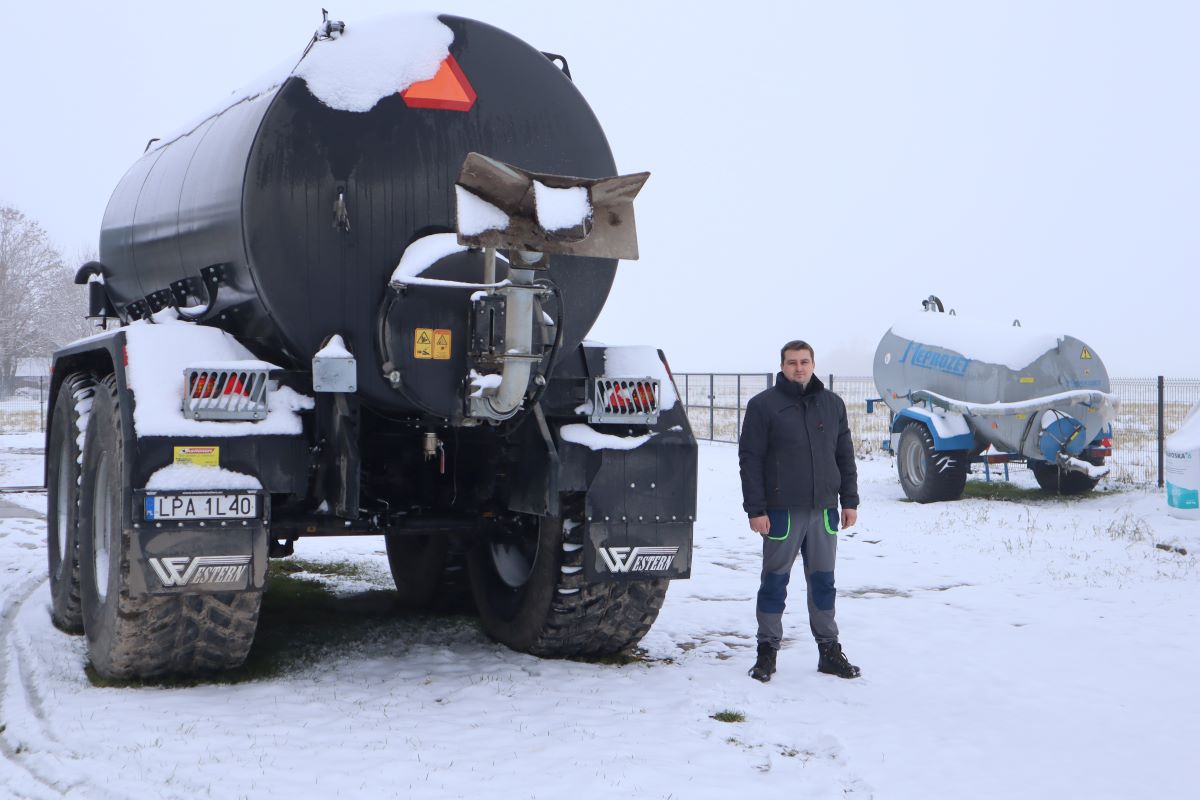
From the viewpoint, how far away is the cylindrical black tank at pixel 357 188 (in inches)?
197

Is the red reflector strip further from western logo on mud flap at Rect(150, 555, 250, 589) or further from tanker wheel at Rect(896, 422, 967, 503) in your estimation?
tanker wheel at Rect(896, 422, 967, 503)

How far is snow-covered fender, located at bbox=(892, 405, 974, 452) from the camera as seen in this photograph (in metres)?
13.8

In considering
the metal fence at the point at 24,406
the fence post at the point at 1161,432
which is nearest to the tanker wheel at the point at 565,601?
the fence post at the point at 1161,432

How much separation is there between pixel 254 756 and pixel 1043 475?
1225cm

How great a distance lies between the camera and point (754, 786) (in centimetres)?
408

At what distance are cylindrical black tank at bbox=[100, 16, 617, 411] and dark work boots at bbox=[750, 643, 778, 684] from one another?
178 cm

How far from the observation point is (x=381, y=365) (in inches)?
201

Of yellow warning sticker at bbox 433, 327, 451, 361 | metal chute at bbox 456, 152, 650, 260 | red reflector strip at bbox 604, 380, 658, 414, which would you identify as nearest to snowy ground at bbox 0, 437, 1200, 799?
red reflector strip at bbox 604, 380, 658, 414

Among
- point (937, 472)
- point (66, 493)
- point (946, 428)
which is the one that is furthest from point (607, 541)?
point (946, 428)

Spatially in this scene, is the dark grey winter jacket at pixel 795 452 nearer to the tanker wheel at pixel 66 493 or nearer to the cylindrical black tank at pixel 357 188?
the cylindrical black tank at pixel 357 188

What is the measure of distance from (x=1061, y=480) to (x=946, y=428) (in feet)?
5.86

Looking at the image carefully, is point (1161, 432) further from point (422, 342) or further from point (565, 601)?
point (422, 342)

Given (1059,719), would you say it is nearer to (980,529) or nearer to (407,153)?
(407,153)

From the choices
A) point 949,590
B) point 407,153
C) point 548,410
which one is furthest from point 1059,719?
point 407,153
